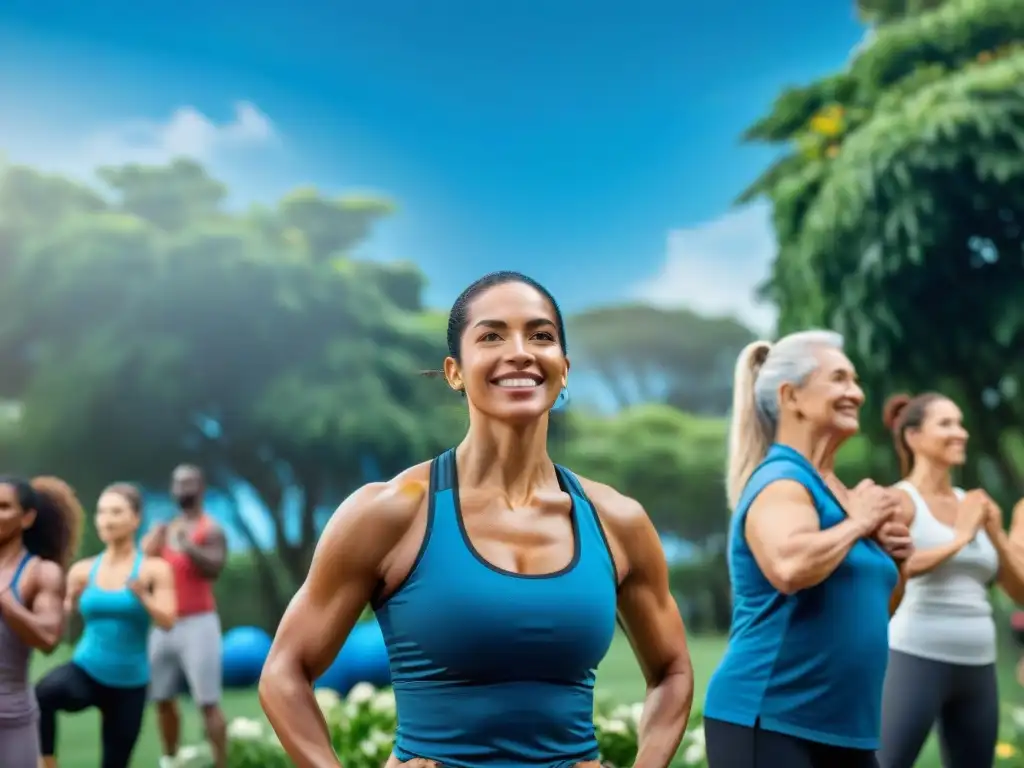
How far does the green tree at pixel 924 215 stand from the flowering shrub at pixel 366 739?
533cm

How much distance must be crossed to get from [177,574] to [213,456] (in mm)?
8877

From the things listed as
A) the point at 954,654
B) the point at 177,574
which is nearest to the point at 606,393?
the point at 177,574

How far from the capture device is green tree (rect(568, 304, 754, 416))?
17.9 meters

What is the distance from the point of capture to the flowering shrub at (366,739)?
478 centimetres

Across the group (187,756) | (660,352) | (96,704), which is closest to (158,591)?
(96,704)

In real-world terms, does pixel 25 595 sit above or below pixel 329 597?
above

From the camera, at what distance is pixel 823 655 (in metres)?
2.53

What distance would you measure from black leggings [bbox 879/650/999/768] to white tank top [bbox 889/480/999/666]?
43mm

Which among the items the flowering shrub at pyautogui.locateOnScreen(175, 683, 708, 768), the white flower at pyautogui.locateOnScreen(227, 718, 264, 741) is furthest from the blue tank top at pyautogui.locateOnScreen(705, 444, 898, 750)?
the white flower at pyautogui.locateOnScreen(227, 718, 264, 741)

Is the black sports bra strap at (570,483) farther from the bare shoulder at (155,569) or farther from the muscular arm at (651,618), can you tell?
the bare shoulder at (155,569)

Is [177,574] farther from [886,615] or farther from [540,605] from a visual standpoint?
[540,605]

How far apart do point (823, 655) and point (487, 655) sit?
121 centimetres

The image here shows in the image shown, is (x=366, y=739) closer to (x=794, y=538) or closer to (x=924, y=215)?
(x=794, y=538)

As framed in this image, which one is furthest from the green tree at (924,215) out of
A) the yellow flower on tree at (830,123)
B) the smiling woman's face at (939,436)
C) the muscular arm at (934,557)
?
the muscular arm at (934,557)
